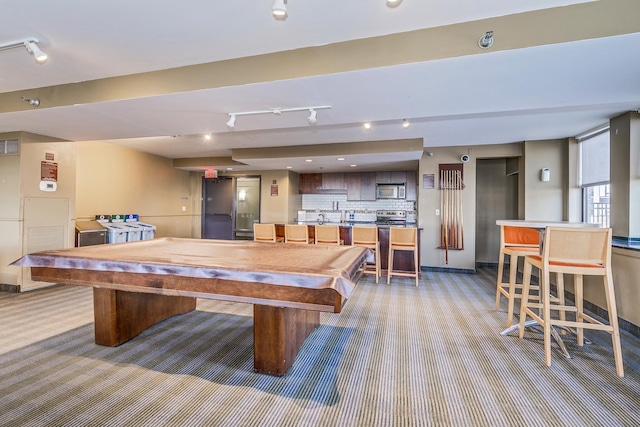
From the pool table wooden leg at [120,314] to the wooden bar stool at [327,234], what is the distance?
259cm

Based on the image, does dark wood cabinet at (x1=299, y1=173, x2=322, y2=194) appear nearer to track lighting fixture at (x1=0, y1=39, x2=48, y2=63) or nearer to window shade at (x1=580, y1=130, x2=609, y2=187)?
window shade at (x1=580, y1=130, x2=609, y2=187)

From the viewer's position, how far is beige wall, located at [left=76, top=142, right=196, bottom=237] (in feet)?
17.1

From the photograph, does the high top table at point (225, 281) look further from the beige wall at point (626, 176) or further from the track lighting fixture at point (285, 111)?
the beige wall at point (626, 176)

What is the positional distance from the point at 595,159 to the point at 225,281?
538 cm

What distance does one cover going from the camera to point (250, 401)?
1.84 meters

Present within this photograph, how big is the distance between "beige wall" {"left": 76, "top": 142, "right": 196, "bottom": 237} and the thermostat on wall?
2.19 ft


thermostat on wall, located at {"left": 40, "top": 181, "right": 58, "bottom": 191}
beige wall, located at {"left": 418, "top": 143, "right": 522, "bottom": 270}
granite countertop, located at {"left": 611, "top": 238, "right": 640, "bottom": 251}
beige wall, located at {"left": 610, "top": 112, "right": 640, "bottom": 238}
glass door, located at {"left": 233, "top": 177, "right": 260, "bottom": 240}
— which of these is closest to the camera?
granite countertop, located at {"left": 611, "top": 238, "right": 640, "bottom": 251}

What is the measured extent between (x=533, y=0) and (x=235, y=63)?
2.10 meters

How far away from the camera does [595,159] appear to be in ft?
14.0

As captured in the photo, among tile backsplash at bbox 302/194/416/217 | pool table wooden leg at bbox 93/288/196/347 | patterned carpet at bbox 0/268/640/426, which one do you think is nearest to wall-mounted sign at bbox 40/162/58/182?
patterned carpet at bbox 0/268/640/426

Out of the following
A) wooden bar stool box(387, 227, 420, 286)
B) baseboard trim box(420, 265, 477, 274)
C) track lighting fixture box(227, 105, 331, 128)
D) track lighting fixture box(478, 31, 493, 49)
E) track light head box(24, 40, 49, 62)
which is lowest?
baseboard trim box(420, 265, 477, 274)

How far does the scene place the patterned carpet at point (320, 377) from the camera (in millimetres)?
1716

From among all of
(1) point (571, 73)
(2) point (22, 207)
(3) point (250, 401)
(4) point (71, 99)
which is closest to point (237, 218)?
(2) point (22, 207)

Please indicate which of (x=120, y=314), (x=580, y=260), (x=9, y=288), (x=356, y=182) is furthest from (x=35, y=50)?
(x=356, y=182)
